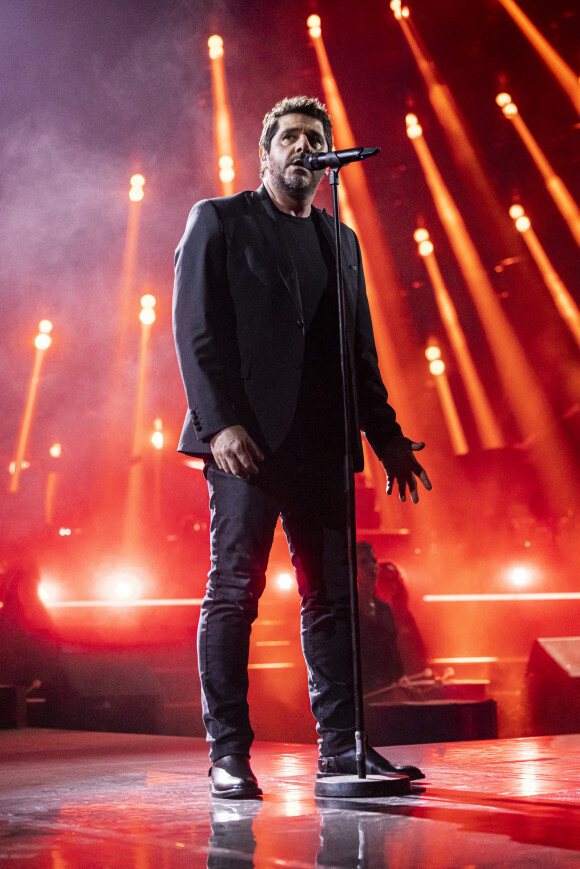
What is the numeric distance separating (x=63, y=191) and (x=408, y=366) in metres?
4.43

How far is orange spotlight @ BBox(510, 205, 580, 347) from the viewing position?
8.53m

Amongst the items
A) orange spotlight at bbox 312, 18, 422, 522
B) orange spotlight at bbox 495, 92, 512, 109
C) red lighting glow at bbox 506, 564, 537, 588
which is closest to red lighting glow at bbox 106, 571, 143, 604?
orange spotlight at bbox 312, 18, 422, 522

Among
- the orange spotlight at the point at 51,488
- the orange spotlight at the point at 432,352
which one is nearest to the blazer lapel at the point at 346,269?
the orange spotlight at the point at 51,488

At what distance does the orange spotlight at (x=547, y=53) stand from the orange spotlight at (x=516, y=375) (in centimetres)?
159

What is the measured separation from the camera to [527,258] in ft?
28.5

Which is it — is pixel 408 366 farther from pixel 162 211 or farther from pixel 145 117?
pixel 145 117

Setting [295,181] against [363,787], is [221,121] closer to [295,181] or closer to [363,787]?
[295,181]

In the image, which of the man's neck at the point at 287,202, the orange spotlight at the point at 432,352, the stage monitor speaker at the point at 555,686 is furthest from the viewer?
the orange spotlight at the point at 432,352

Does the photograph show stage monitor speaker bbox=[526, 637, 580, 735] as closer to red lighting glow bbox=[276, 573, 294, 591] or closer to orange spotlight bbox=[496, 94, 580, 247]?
red lighting glow bbox=[276, 573, 294, 591]

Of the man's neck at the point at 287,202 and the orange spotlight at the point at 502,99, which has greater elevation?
the orange spotlight at the point at 502,99

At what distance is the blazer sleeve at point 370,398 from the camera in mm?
1852

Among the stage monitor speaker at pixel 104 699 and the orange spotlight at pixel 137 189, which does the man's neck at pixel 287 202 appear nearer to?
the stage monitor speaker at pixel 104 699

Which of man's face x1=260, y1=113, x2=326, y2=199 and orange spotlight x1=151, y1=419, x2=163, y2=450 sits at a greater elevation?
orange spotlight x1=151, y1=419, x2=163, y2=450

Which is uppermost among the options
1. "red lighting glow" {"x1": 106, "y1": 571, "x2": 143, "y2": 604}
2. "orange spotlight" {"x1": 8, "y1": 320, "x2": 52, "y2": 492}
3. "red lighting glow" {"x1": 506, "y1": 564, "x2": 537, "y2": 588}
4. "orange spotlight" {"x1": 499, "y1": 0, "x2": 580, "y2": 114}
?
"orange spotlight" {"x1": 499, "y1": 0, "x2": 580, "y2": 114}
